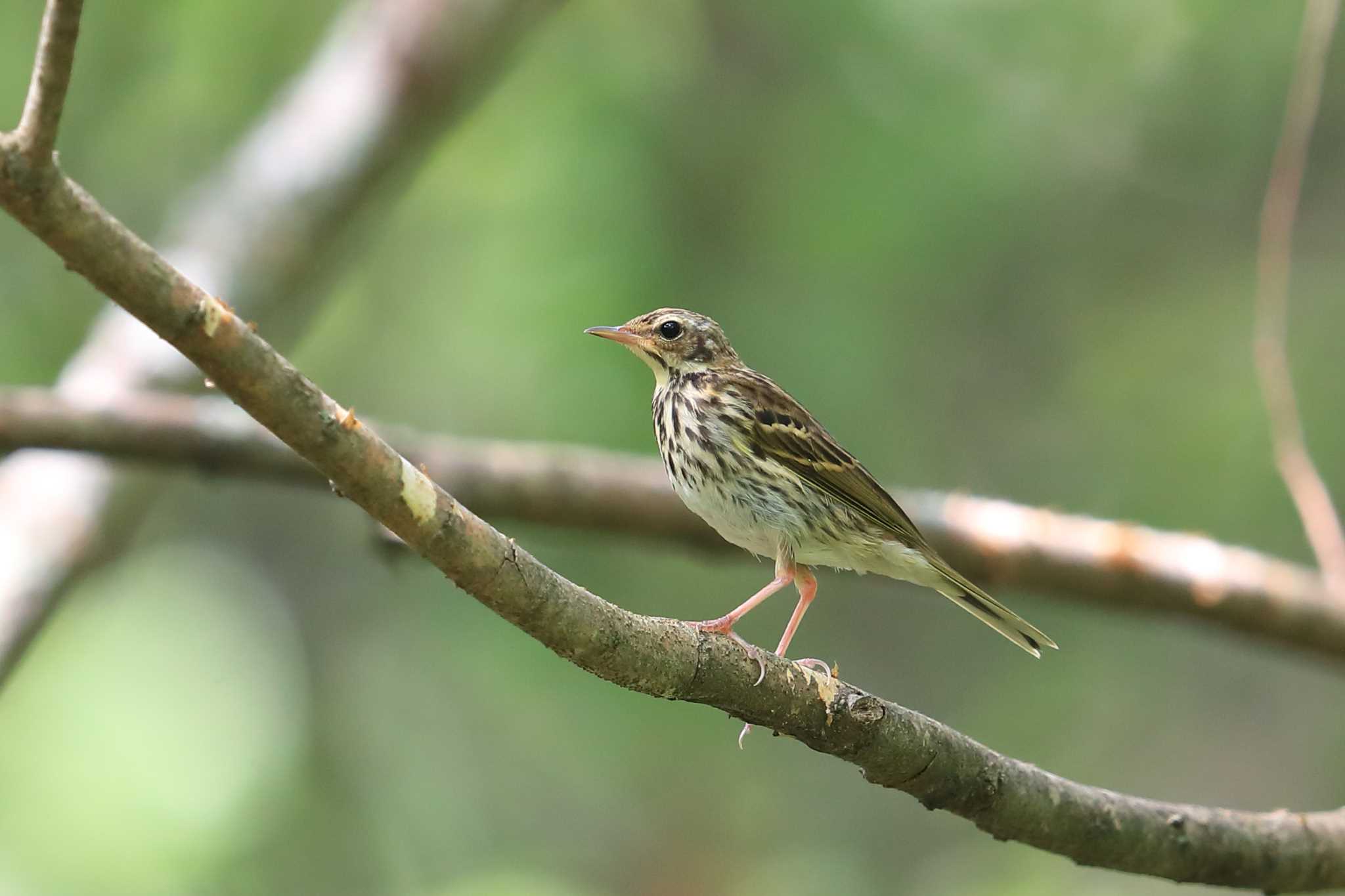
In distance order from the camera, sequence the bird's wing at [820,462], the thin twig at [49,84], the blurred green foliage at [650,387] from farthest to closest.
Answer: the blurred green foliage at [650,387], the bird's wing at [820,462], the thin twig at [49,84]

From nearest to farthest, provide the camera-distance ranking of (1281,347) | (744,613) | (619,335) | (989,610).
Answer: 1. (744,613)
2. (989,610)
3. (619,335)
4. (1281,347)

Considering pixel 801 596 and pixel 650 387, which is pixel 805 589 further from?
pixel 650 387

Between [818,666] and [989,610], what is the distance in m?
1.37

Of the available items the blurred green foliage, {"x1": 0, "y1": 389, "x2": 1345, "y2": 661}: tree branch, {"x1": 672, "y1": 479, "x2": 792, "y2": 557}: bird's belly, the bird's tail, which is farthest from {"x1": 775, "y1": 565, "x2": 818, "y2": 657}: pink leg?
the blurred green foliage

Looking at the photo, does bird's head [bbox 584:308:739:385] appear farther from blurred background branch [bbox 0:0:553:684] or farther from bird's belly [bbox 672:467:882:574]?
blurred background branch [bbox 0:0:553:684]

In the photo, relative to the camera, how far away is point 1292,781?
8.95 meters

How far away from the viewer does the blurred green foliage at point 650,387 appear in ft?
22.3

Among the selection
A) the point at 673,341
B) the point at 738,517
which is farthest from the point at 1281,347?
the point at 738,517

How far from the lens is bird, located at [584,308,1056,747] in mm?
4660

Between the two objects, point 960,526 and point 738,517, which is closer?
point 738,517

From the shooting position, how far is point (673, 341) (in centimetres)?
521

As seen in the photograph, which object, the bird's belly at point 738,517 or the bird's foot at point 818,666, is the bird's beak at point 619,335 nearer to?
the bird's belly at point 738,517

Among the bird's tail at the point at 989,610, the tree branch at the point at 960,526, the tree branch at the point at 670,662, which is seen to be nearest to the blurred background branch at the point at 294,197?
the tree branch at the point at 960,526

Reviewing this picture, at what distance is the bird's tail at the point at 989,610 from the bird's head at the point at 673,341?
120 cm
